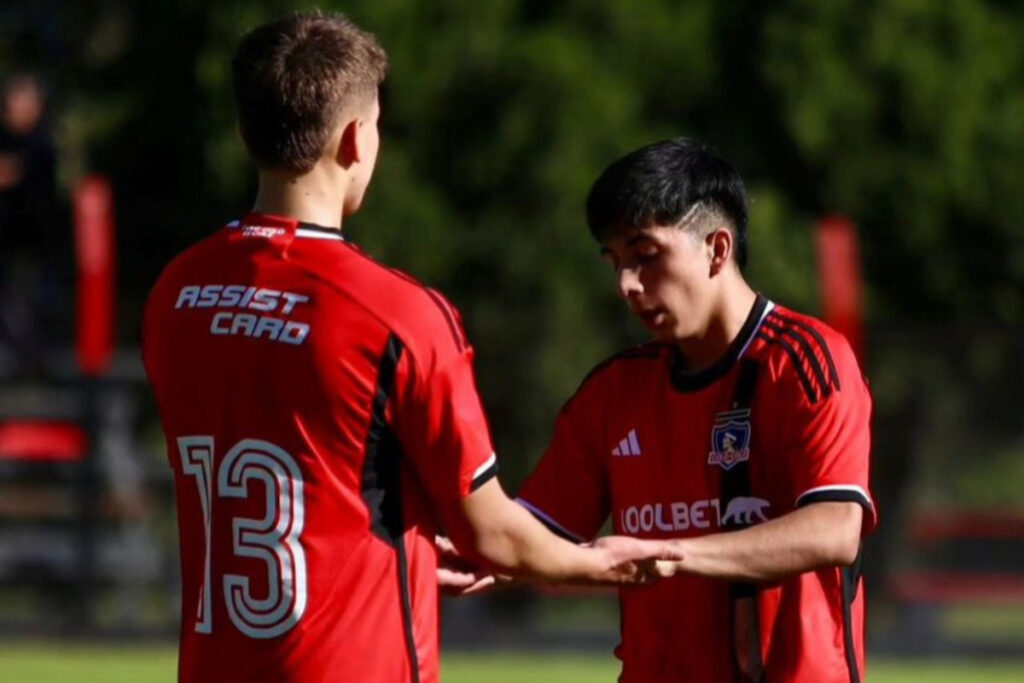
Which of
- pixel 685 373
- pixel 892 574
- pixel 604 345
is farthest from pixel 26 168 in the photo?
pixel 685 373

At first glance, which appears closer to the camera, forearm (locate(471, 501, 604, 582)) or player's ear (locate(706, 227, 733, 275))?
forearm (locate(471, 501, 604, 582))

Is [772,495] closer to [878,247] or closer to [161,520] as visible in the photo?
[161,520]

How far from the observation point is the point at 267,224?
4.20 meters

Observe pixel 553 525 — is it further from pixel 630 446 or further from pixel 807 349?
pixel 807 349

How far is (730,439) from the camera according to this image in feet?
15.2

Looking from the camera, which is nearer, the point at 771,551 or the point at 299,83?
the point at 299,83

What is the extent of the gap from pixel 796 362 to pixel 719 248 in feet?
0.95

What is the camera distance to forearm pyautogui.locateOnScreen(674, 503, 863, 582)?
438cm

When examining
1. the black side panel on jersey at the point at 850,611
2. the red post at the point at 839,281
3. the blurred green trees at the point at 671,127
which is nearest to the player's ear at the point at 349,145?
the black side panel on jersey at the point at 850,611

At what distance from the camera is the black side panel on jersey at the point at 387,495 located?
4.08 meters

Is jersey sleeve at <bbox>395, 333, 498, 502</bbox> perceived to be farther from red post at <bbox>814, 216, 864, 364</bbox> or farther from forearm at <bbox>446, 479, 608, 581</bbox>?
red post at <bbox>814, 216, 864, 364</bbox>

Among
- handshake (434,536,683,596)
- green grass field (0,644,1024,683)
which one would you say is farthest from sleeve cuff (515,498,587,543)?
green grass field (0,644,1024,683)

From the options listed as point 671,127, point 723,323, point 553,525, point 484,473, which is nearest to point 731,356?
point 723,323

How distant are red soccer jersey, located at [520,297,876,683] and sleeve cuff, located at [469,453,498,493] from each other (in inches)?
24.3
